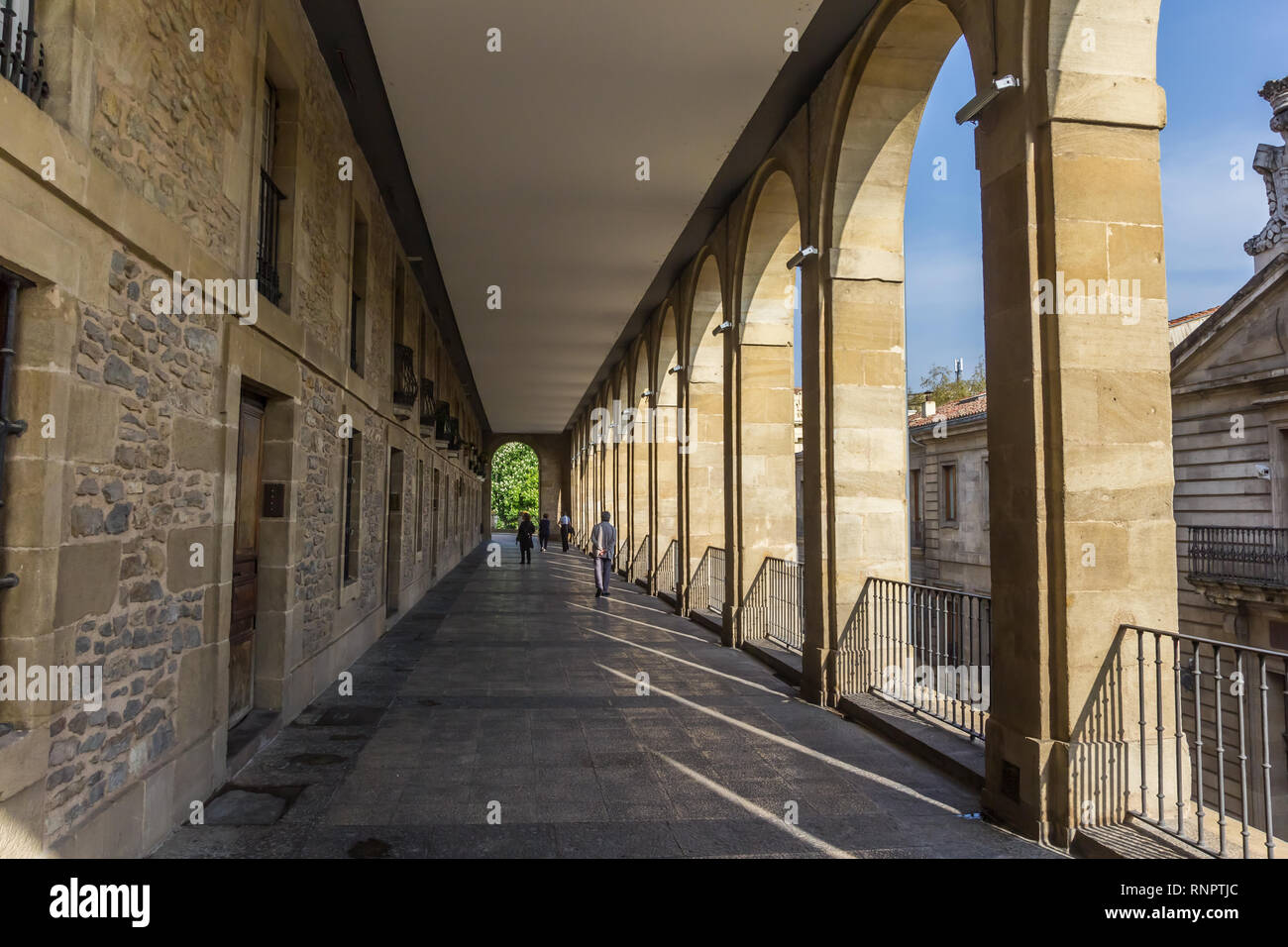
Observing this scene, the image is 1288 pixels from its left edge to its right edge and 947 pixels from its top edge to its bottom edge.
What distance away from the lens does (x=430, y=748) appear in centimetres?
509

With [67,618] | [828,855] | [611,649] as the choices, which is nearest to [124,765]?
[67,618]

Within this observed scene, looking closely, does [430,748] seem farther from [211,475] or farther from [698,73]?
[698,73]

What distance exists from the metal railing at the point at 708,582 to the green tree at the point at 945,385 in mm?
24909

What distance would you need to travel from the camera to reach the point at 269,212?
225 inches

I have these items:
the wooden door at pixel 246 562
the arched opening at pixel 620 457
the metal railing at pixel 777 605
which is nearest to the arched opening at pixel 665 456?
the arched opening at pixel 620 457

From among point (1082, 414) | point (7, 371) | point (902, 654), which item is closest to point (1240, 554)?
point (902, 654)

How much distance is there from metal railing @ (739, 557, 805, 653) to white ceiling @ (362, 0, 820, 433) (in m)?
4.29

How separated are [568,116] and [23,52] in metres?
4.82

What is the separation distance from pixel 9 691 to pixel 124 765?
86 centimetres

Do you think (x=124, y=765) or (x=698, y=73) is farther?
(x=698, y=73)

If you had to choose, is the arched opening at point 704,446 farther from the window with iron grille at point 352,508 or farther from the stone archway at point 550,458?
the stone archway at point 550,458

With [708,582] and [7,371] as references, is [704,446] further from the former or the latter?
[7,371]

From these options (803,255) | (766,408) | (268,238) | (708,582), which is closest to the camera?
(268,238)

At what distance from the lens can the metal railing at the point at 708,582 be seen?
465 inches
